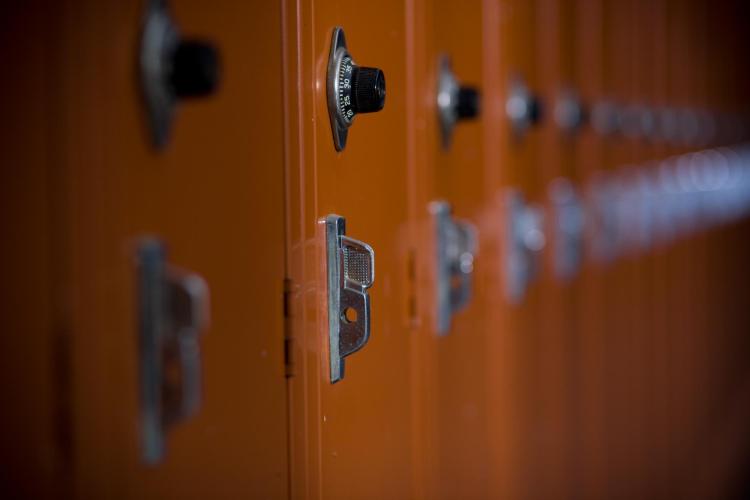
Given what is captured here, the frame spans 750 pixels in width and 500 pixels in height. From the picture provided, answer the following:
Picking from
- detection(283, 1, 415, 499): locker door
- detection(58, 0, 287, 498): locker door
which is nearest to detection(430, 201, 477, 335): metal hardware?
detection(283, 1, 415, 499): locker door

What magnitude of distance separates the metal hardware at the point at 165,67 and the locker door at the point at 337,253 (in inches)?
9.2

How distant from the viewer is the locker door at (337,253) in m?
0.96

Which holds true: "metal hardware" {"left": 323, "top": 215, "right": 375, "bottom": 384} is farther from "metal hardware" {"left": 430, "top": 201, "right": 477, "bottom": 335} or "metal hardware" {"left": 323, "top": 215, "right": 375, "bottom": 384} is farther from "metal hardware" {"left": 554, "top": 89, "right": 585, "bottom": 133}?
"metal hardware" {"left": 554, "top": 89, "right": 585, "bottom": 133}

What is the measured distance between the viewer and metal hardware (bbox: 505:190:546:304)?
1.85 m

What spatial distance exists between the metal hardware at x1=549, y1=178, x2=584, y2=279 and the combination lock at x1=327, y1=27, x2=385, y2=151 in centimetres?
121

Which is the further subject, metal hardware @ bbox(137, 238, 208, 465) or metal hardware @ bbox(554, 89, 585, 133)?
metal hardware @ bbox(554, 89, 585, 133)

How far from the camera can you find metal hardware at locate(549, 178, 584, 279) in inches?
87.0

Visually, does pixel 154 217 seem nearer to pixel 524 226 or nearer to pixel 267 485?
pixel 267 485

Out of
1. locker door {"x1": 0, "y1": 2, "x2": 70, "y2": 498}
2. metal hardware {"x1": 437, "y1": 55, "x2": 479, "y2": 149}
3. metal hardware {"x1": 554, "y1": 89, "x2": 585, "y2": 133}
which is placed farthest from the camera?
metal hardware {"x1": 554, "y1": 89, "x2": 585, "y2": 133}

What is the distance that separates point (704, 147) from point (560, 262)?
2.87 metres

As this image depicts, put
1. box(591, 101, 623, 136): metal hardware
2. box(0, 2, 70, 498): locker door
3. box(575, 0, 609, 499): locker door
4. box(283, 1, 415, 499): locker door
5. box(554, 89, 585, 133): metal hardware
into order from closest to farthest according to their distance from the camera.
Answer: box(0, 2, 70, 498): locker door, box(283, 1, 415, 499): locker door, box(554, 89, 585, 133): metal hardware, box(575, 0, 609, 499): locker door, box(591, 101, 623, 136): metal hardware

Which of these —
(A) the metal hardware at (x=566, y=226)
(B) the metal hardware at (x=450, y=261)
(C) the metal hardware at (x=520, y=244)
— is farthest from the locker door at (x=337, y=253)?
(A) the metal hardware at (x=566, y=226)

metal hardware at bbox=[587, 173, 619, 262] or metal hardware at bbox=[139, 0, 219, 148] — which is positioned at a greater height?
metal hardware at bbox=[139, 0, 219, 148]

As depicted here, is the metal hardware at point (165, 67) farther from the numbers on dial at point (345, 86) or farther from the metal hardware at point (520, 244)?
the metal hardware at point (520, 244)
